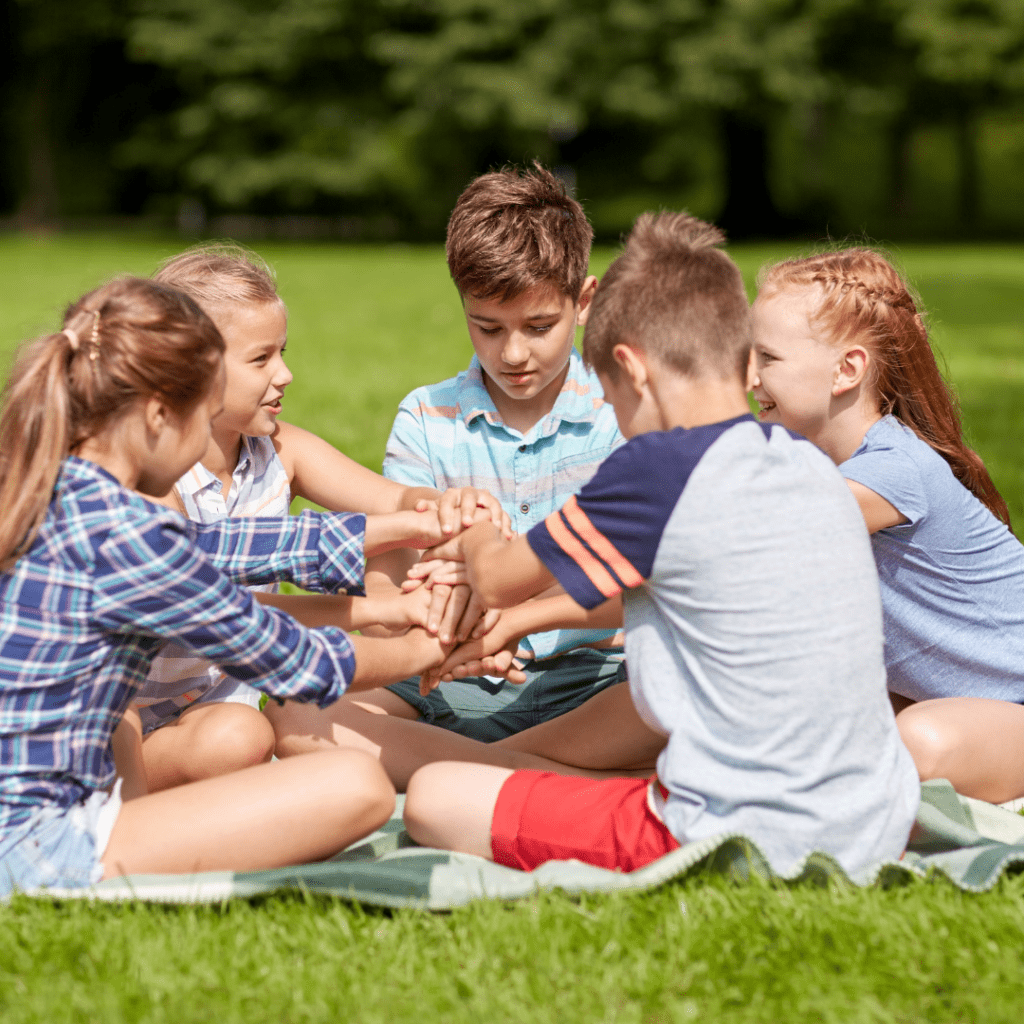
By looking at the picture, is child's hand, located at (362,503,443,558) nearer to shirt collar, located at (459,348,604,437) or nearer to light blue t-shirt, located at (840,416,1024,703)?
shirt collar, located at (459,348,604,437)

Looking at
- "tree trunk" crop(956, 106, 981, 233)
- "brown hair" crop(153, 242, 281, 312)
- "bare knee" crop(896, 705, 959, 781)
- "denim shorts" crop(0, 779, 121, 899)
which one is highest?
→ "brown hair" crop(153, 242, 281, 312)

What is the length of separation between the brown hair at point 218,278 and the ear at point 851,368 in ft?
5.21

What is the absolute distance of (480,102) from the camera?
35.2 m

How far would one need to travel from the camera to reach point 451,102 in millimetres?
35969

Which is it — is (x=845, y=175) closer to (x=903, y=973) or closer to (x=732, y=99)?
(x=732, y=99)

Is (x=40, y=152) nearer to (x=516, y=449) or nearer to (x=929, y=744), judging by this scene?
(x=516, y=449)

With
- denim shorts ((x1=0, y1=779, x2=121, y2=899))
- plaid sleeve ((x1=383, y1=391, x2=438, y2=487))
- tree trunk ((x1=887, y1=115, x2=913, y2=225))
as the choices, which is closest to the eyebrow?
plaid sleeve ((x1=383, y1=391, x2=438, y2=487))

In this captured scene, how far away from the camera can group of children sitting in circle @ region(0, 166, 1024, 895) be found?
2512mm

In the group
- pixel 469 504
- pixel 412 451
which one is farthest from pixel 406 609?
pixel 412 451

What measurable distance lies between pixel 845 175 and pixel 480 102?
26553 millimetres

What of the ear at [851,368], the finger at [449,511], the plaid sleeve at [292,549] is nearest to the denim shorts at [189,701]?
the plaid sleeve at [292,549]

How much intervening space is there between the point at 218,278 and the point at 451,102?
34398mm

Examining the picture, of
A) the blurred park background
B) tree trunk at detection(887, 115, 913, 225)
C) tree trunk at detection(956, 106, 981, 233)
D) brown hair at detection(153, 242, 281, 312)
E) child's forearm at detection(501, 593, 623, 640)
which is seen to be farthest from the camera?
tree trunk at detection(887, 115, 913, 225)

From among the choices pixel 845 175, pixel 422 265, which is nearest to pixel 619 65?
pixel 422 265
